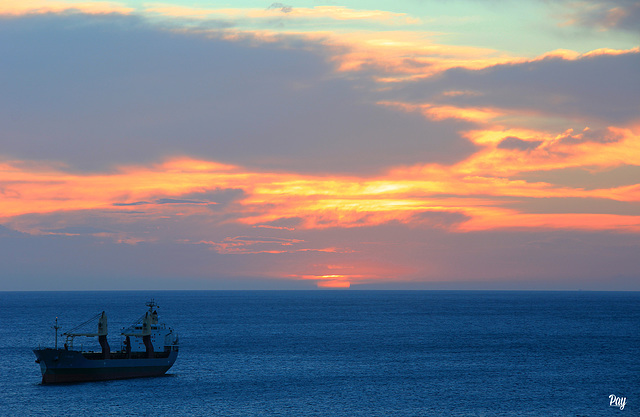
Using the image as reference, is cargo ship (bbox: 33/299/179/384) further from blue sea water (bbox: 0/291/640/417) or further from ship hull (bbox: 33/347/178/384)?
blue sea water (bbox: 0/291/640/417)

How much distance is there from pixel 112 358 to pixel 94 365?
9.95 feet

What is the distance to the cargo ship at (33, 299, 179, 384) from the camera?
8081 centimetres

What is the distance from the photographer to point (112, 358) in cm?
8600

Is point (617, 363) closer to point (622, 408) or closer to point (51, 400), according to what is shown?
point (622, 408)

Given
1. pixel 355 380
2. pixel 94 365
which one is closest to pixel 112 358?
pixel 94 365

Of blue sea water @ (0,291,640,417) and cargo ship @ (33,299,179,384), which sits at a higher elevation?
cargo ship @ (33,299,179,384)

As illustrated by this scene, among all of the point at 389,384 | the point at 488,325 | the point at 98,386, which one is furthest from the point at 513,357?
the point at 488,325

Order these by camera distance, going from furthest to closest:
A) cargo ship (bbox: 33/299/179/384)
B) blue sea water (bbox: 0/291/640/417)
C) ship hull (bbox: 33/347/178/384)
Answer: cargo ship (bbox: 33/299/179/384), ship hull (bbox: 33/347/178/384), blue sea water (bbox: 0/291/640/417)

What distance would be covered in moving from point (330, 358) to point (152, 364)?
32460mm

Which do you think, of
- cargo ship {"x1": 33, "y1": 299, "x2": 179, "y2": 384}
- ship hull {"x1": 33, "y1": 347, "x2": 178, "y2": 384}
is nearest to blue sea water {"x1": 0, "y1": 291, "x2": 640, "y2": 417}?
ship hull {"x1": 33, "y1": 347, "x2": 178, "y2": 384}

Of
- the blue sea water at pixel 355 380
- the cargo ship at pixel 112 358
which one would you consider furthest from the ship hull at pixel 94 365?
the blue sea water at pixel 355 380

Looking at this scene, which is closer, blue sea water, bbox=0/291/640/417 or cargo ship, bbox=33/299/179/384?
blue sea water, bbox=0/291/640/417

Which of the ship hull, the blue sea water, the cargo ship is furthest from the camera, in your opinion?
the cargo ship

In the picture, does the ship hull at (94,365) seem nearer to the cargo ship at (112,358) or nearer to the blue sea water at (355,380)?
the cargo ship at (112,358)
